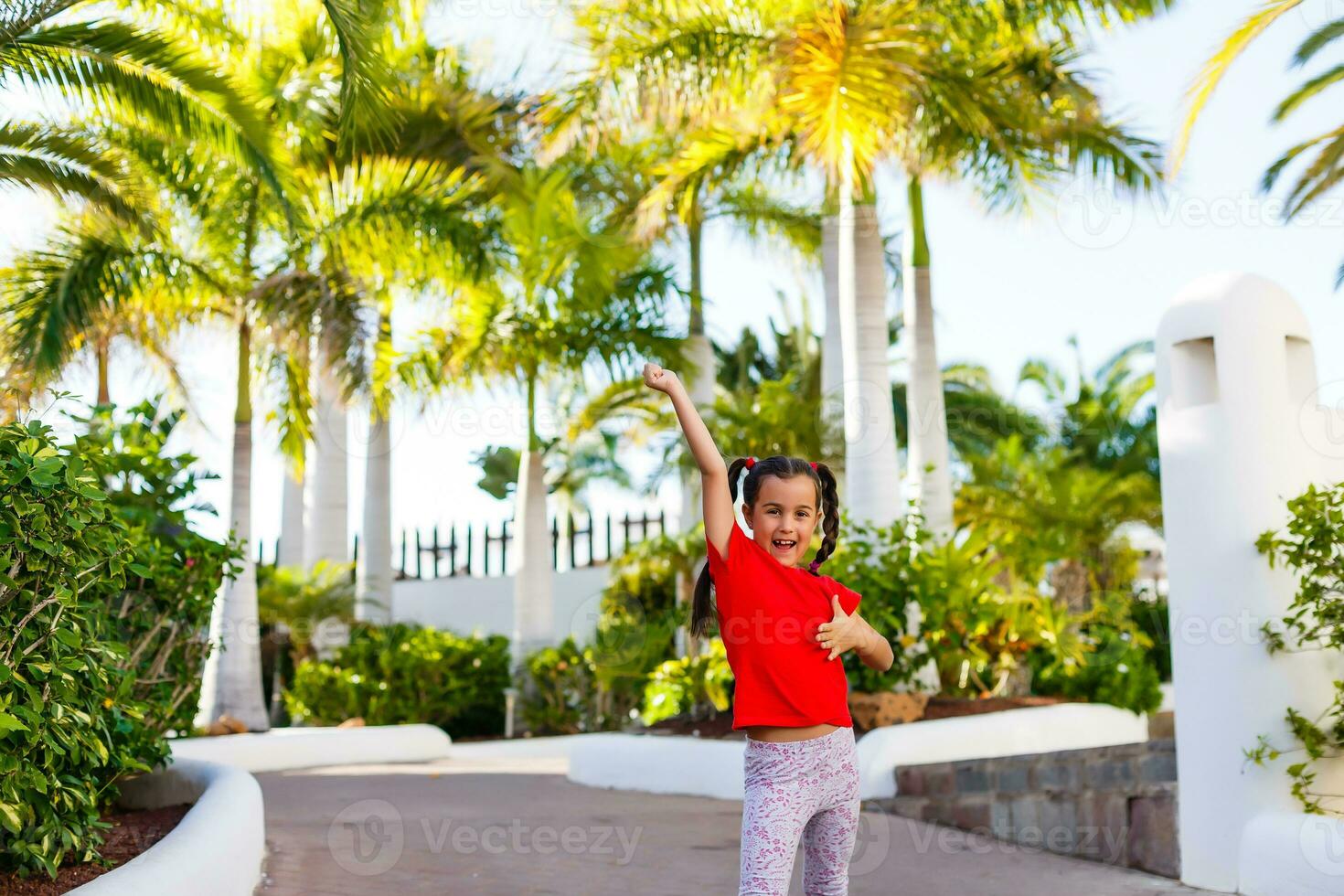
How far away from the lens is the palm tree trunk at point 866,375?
9961mm

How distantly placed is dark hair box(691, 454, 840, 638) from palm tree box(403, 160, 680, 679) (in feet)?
33.1

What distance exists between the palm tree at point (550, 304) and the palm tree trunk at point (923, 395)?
3.06 metres

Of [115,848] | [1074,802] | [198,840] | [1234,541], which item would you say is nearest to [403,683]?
[1074,802]

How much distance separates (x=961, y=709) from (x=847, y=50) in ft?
16.4

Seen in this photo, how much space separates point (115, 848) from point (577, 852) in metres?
2.24

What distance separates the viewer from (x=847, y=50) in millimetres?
9508

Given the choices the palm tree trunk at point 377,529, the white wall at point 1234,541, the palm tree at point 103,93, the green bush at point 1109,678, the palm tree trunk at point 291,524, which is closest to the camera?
the white wall at point 1234,541

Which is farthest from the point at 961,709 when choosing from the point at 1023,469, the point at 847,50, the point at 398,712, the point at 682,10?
the point at 1023,469

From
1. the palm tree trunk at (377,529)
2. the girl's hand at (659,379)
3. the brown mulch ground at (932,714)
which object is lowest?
the brown mulch ground at (932,714)

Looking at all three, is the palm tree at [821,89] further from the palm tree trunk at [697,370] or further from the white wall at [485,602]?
the white wall at [485,602]

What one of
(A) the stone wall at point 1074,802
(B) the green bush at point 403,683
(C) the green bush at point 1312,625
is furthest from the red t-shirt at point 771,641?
(B) the green bush at point 403,683

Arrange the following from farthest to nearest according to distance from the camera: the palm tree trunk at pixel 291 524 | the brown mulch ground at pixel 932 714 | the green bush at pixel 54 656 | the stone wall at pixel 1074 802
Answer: the palm tree trunk at pixel 291 524
the brown mulch ground at pixel 932 714
the stone wall at pixel 1074 802
the green bush at pixel 54 656

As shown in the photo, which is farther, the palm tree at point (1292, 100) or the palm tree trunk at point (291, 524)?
the palm tree trunk at point (291, 524)

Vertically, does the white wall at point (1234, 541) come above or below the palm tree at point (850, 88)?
below
